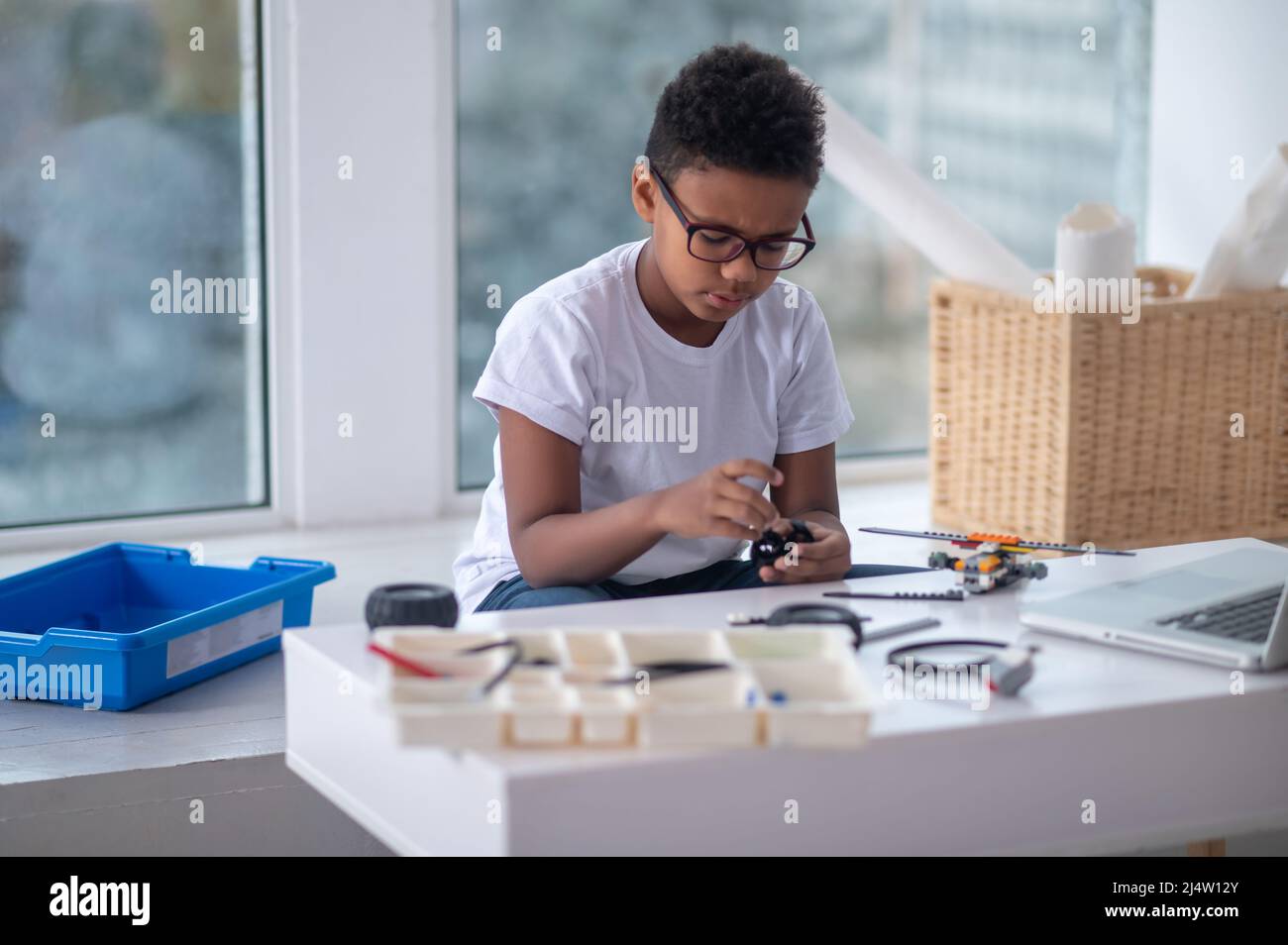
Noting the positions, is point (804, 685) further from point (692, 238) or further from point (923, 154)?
point (923, 154)

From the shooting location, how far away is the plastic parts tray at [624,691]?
2.59ft

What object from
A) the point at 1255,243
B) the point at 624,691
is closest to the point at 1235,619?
the point at 624,691

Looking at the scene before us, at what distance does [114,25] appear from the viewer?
2279mm

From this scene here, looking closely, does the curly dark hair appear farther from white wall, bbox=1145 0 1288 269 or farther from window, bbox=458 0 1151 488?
white wall, bbox=1145 0 1288 269

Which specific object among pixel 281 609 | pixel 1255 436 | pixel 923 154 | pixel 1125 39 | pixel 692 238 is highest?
pixel 1125 39

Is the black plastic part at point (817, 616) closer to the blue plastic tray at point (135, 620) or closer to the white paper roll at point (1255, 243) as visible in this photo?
the blue plastic tray at point (135, 620)

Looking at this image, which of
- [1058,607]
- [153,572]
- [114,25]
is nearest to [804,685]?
[1058,607]

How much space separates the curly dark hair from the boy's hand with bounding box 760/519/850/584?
30 centimetres

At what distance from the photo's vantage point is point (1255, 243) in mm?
2256

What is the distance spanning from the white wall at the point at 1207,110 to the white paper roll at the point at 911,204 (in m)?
0.84

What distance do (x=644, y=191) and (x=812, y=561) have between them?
378 millimetres

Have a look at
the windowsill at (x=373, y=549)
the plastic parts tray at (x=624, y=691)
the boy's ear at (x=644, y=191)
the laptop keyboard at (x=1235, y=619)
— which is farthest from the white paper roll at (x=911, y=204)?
the plastic parts tray at (x=624, y=691)

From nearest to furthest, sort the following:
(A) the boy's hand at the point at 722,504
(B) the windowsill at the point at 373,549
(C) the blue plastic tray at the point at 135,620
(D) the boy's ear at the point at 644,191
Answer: (A) the boy's hand at the point at 722,504
(D) the boy's ear at the point at 644,191
(C) the blue plastic tray at the point at 135,620
(B) the windowsill at the point at 373,549

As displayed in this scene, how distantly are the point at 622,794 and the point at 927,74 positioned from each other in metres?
2.47
